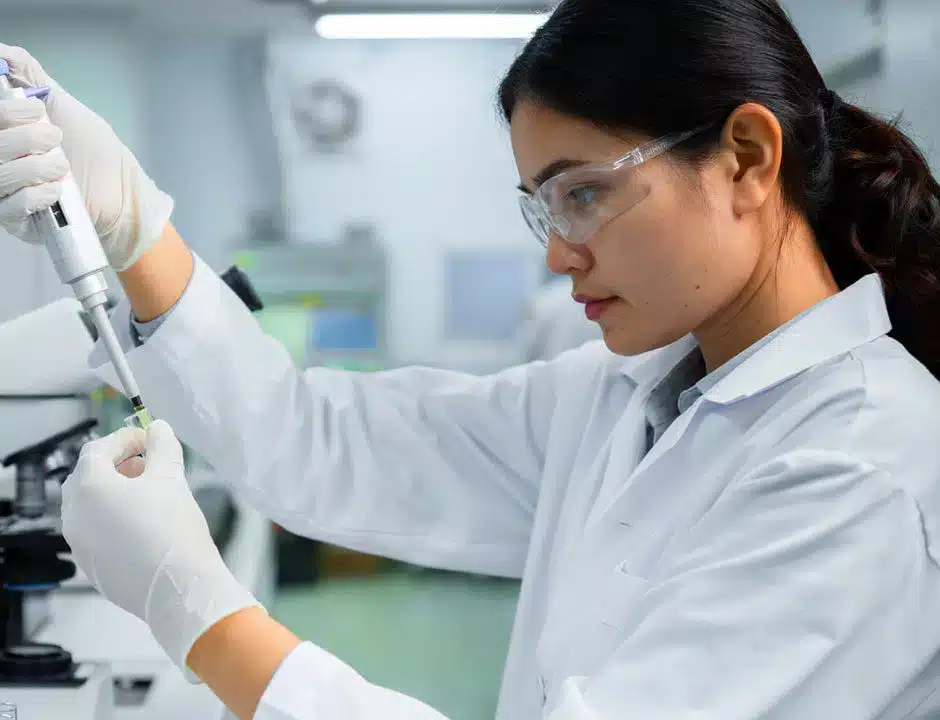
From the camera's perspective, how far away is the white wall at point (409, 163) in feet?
15.1

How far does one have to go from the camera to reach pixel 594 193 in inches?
35.8

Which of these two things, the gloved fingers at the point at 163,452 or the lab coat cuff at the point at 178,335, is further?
the lab coat cuff at the point at 178,335

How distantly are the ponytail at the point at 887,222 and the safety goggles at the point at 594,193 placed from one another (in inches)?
10.1

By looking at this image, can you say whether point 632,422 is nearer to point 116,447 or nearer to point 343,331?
point 116,447

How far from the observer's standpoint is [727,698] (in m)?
0.72

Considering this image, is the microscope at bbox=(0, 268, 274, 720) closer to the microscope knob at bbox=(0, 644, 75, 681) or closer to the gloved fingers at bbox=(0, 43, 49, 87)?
the microscope knob at bbox=(0, 644, 75, 681)

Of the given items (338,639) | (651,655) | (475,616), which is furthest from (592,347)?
(475,616)

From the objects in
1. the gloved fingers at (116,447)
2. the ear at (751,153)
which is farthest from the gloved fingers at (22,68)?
the ear at (751,153)

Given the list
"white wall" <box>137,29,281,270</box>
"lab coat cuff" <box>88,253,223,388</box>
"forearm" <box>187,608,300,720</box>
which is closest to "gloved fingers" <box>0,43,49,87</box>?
"lab coat cuff" <box>88,253,223,388</box>

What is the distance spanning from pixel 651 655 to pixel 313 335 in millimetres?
3517

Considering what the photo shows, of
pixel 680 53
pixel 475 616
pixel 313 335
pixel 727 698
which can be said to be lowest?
pixel 475 616

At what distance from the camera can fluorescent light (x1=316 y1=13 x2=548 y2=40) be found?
14.2ft

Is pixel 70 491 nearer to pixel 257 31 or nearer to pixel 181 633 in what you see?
pixel 181 633

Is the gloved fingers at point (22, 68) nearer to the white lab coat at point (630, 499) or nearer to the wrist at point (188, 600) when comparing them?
the white lab coat at point (630, 499)
